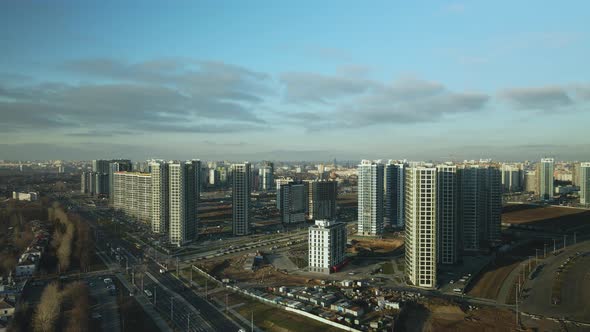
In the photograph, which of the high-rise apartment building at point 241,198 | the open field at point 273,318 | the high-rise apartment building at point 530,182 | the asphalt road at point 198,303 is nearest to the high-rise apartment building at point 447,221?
the open field at point 273,318

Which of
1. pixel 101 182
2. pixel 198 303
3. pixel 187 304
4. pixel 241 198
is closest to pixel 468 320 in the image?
pixel 198 303

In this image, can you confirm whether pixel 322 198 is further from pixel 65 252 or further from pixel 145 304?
pixel 145 304

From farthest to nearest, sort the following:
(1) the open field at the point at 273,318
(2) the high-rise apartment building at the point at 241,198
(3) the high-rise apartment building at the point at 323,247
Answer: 1. (2) the high-rise apartment building at the point at 241,198
2. (3) the high-rise apartment building at the point at 323,247
3. (1) the open field at the point at 273,318

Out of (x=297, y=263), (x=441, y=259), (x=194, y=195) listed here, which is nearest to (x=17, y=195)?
(x=194, y=195)

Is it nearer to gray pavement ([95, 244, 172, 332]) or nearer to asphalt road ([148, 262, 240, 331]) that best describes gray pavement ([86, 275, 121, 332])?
gray pavement ([95, 244, 172, 332])

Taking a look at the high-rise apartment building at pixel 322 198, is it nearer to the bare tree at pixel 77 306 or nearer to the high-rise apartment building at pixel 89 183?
the bare tree at pixel 77 306

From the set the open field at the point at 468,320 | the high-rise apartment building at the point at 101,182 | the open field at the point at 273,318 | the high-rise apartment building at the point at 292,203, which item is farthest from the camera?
the high-rise apartment building at the point at 101,182
